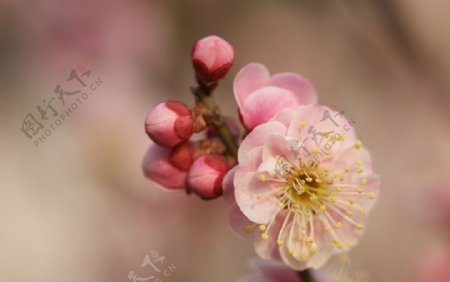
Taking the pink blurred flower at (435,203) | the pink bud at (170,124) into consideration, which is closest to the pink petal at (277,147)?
the pink bud at (170,124)

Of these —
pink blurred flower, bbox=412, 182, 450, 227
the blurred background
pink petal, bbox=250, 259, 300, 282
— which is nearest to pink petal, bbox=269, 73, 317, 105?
pink petal, bbox=250, 259, 300, 282

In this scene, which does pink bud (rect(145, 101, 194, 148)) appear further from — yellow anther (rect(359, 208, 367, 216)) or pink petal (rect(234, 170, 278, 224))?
yellow anther (rect(359, 208, 367, 216))

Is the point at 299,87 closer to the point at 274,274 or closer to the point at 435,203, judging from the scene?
the point at 274,274

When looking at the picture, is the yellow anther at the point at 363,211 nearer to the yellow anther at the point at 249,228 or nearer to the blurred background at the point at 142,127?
the yellow anther at the point at 249,228

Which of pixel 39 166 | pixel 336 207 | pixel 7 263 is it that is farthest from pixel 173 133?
pixel 39 166

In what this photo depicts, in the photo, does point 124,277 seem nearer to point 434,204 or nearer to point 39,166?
point 39,166

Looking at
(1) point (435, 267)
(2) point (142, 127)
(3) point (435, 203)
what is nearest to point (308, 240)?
(1) point (435, 267)
